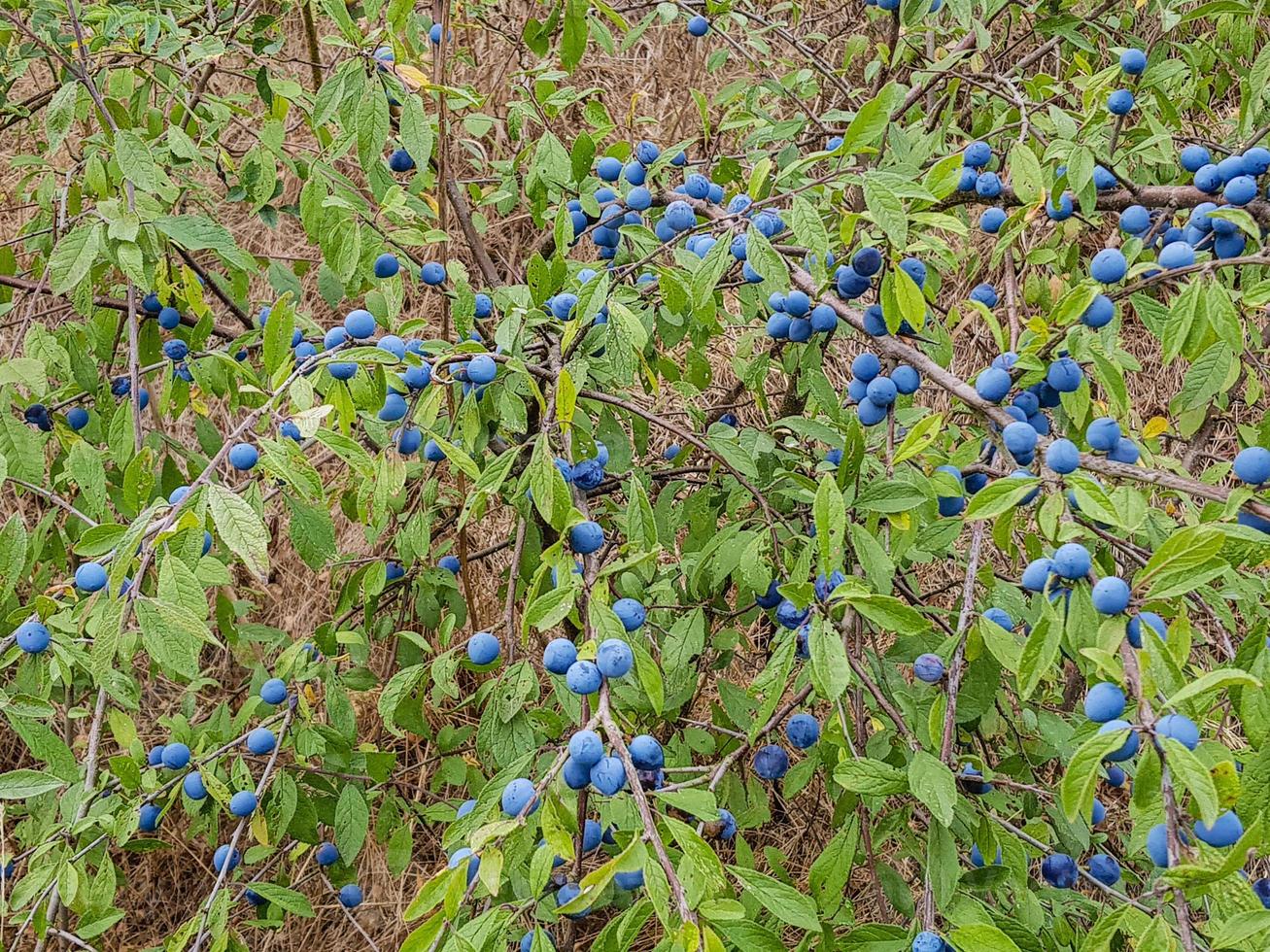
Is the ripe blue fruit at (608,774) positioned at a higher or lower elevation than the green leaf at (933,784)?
lower

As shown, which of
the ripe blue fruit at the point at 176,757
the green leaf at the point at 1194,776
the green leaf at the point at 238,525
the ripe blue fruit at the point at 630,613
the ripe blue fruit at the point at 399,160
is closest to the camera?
the green leaf at the point at 1194,776

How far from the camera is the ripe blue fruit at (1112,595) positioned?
89cm

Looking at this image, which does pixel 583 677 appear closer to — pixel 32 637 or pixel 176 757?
pixel 32 637

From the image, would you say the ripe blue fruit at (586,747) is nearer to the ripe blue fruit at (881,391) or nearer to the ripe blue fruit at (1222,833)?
the ripe blue fruit at (1222,833)

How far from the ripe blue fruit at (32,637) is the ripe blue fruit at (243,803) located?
475mm

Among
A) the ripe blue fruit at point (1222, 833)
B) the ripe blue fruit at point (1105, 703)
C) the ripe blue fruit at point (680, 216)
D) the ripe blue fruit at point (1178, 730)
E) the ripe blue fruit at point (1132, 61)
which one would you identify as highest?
the ripe blue fruit at point (1132, 61)

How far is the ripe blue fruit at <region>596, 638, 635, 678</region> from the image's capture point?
3.37 ft

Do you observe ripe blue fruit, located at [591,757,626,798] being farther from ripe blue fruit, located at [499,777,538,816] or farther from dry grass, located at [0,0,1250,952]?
dry grass, located at [0,0,1250,952]

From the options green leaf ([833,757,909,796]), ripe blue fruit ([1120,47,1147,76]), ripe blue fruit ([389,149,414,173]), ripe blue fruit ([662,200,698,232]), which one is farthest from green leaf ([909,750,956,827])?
ripe blue fruit ([389,149,414,173])

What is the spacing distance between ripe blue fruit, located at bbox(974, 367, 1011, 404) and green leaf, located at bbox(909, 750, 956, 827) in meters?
0.40

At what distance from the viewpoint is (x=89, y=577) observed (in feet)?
4.27

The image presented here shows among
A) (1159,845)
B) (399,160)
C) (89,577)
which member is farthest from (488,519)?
(1159,845)

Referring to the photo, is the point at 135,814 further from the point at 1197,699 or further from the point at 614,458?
the point at 1197,699

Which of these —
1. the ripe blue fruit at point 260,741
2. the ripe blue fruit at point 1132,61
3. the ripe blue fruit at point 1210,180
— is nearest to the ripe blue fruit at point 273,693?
the ripe blue fruit at point 260,741
